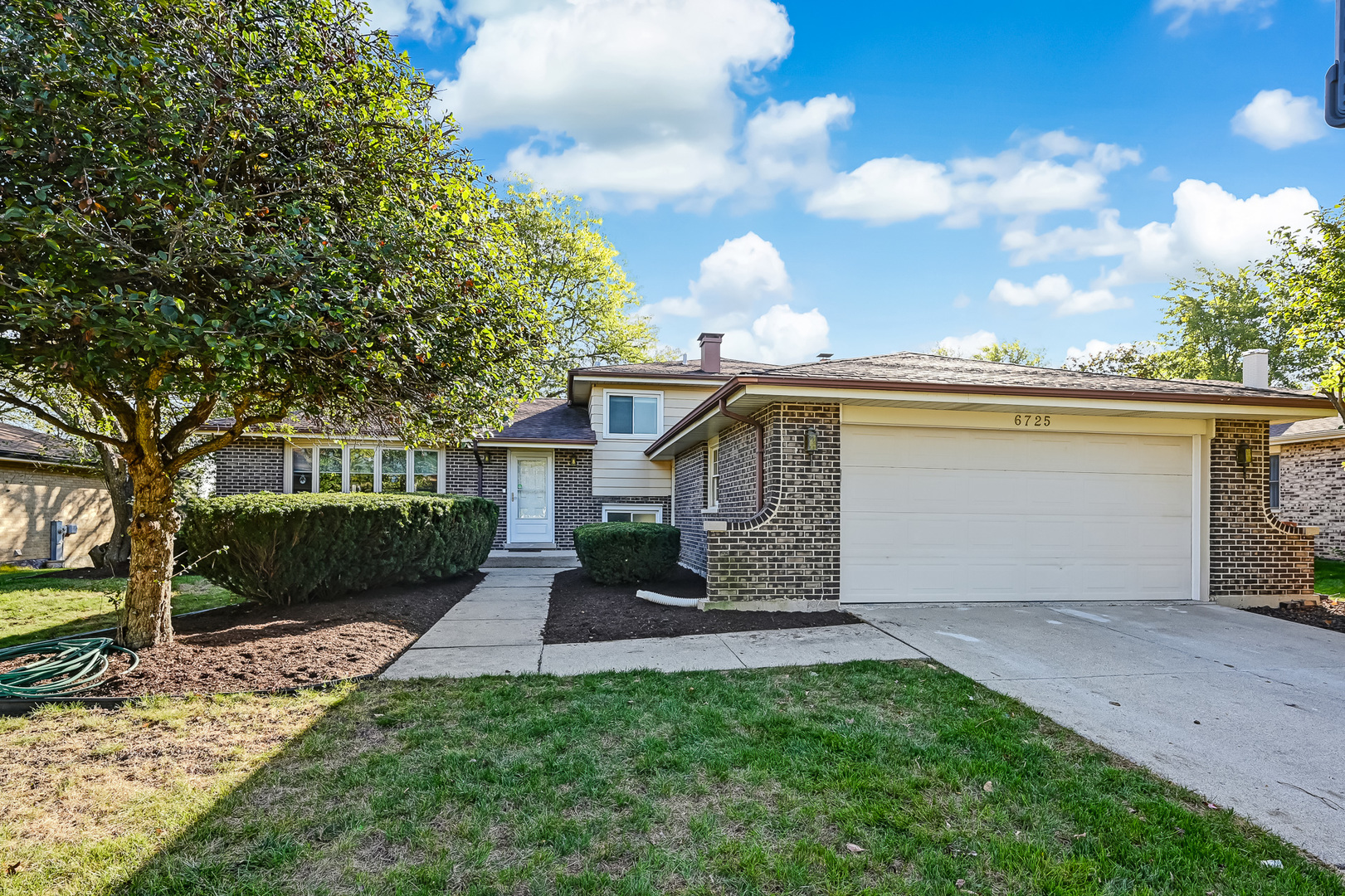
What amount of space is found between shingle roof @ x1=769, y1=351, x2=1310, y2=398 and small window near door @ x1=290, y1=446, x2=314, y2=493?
11.0 m

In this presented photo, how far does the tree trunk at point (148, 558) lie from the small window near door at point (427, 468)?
9085 millimetres

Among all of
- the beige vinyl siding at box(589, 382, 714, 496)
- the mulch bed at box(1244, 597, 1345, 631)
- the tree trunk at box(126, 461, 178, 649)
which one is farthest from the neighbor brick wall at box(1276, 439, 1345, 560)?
the tree trunk at box(126, 461, 178, 649)

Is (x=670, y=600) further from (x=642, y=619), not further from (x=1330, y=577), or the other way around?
(x=1330, y=577)

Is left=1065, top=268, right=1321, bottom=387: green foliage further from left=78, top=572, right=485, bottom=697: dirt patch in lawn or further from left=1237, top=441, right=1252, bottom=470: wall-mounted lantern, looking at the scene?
left=78, top=572, right=485, bottom=697: dirt patch in lawn

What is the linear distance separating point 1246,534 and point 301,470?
54.6 feet

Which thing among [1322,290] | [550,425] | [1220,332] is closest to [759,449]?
[1322,290]

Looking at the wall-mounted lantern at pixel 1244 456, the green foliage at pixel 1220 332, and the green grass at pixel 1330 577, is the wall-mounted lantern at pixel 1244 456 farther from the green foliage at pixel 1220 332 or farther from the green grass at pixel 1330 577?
the green foliage at pixel 1220 332

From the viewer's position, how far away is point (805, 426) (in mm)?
7379

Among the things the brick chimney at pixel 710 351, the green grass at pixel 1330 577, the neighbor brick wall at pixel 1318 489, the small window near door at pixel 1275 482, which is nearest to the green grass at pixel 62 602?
the brick chimney at pixel 710 351

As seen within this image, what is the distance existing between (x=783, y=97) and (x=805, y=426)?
20.4 feet

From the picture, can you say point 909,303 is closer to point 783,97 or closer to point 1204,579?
point 783,97

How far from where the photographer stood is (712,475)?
11109mm

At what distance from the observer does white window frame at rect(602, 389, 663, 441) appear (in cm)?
1482

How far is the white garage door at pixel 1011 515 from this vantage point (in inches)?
301
